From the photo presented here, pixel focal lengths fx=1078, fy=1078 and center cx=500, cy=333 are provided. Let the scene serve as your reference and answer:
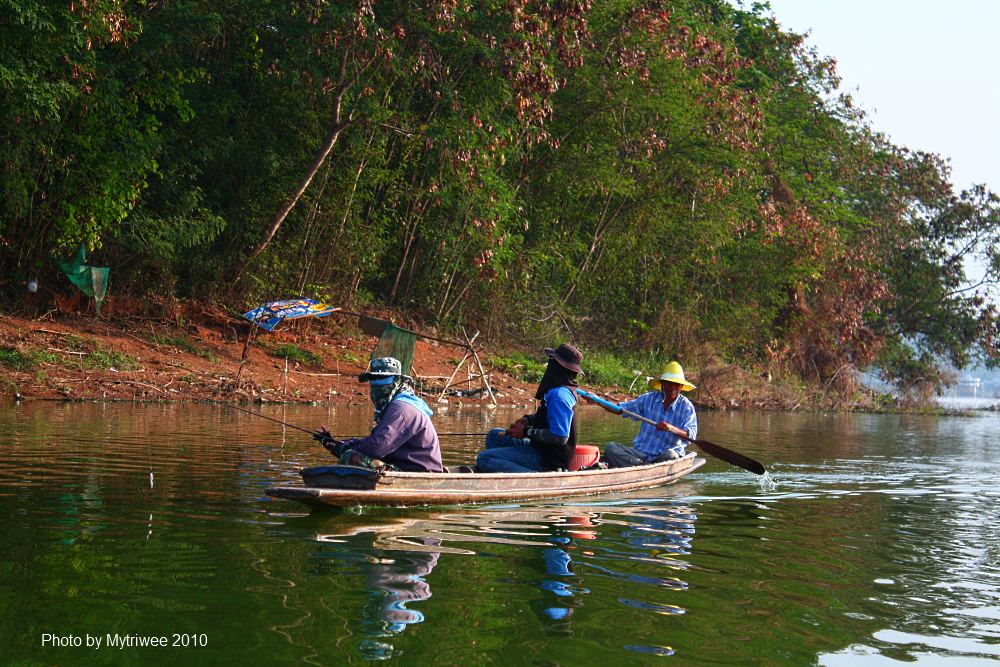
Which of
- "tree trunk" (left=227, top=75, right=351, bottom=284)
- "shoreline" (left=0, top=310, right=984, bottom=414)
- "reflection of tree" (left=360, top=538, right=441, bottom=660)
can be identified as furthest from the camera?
"tree trunk" (left=227, top=75, right=351, bottom=284)

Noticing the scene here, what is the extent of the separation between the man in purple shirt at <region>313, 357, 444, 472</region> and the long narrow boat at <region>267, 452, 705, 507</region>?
188mm

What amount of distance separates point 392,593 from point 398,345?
14380 mm

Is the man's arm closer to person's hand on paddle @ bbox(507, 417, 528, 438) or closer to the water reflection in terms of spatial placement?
→ the water reflection

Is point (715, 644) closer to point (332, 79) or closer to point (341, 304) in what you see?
point (332, 79)

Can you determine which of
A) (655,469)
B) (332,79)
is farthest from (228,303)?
(655,469)

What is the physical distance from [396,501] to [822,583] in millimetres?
3169

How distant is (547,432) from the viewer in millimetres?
9242

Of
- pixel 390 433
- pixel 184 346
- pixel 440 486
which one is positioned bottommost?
pixel 440 486

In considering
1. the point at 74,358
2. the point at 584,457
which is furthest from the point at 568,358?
the point at 74,358

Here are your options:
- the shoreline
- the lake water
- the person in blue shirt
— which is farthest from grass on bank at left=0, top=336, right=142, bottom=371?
the person in blue shirt

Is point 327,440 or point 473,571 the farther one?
point 327,440

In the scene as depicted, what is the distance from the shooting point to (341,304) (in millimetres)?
22906

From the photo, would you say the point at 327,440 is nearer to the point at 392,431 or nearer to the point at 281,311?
the point at 392,431

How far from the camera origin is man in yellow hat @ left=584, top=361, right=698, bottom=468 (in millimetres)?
11078
